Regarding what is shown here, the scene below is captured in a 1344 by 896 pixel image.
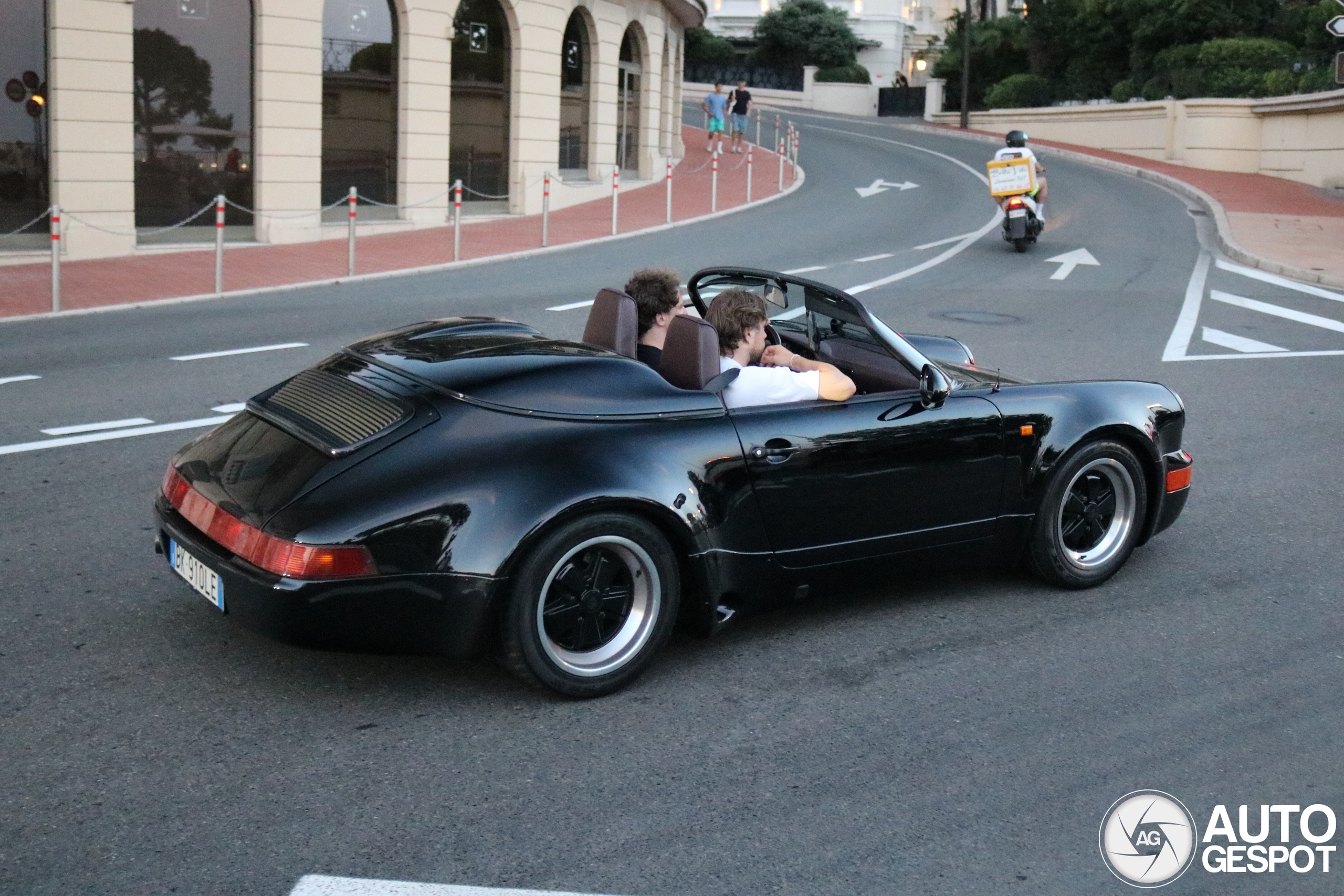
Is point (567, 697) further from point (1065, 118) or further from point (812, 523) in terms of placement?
point (1065, 118)

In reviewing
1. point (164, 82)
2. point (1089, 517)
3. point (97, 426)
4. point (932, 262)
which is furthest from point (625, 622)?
point (164, 82)

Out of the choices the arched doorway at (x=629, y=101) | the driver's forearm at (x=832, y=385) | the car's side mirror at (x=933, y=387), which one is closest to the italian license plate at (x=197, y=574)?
the driver's forearm at (x=832, y=385)

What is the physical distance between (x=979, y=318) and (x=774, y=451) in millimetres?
10024

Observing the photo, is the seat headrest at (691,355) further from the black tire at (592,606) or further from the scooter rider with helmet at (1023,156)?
the scooter rider with helmet at (1023,156)

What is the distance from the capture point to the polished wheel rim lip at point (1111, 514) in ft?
19.5

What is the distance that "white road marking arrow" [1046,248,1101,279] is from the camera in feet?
61.3

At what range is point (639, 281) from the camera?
5.87 metres

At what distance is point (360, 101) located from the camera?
23.0m

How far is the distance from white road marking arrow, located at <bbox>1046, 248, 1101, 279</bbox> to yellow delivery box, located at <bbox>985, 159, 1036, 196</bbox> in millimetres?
1151

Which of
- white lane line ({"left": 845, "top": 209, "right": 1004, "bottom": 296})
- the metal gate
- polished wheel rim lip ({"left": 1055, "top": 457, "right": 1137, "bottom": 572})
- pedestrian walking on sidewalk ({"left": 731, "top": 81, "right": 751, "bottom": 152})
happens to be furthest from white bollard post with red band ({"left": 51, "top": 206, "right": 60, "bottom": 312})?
the metal gate

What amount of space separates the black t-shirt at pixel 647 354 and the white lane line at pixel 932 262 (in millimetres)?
8641

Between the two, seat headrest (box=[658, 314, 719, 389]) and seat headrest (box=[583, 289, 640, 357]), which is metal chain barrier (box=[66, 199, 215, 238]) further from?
seat headrest (box=[658, 314, 719, 389])

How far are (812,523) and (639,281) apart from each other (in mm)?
1341

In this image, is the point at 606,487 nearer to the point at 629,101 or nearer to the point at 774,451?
the point at 774,451
